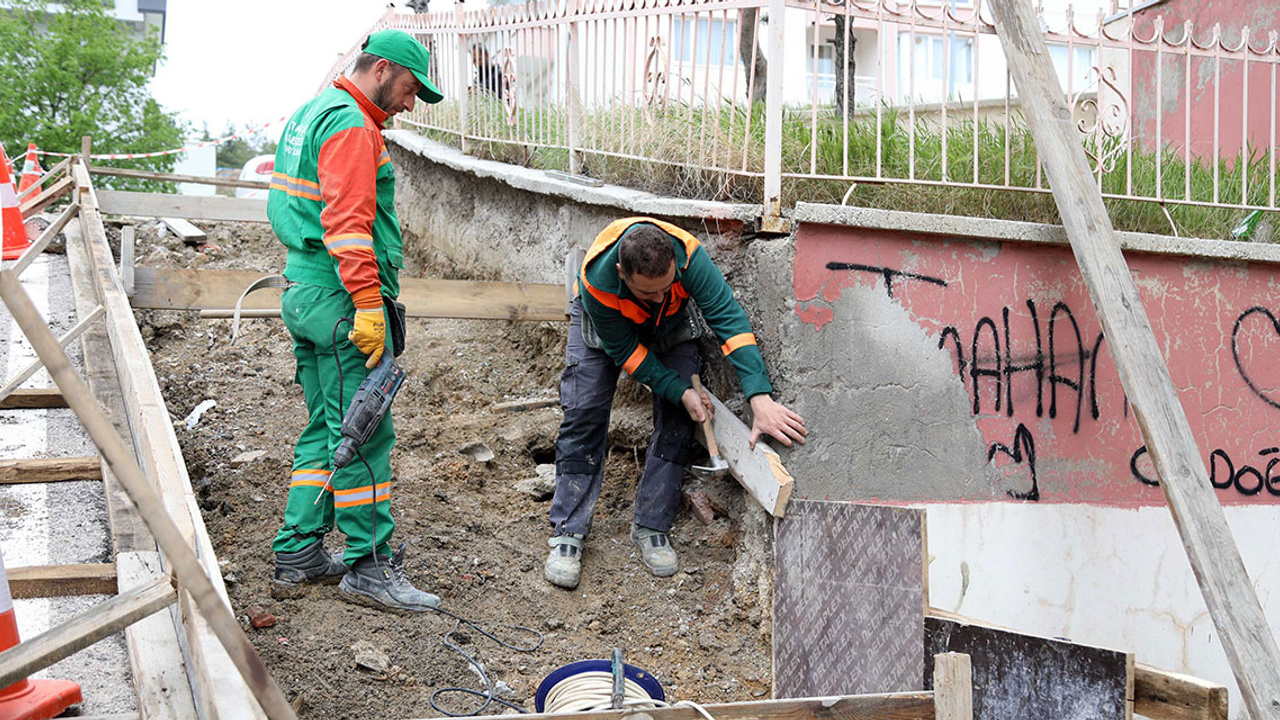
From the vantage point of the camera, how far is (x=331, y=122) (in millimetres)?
3676

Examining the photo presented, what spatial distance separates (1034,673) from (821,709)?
27.9 inches

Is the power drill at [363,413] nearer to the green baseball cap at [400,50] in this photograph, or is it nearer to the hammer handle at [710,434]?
the green baseball cap at [400,50]

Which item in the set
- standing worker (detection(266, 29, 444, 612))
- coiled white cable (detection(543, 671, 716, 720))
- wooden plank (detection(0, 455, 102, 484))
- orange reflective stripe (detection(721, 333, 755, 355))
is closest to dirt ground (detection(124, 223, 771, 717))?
standing worker (detection(266, 29, 444, 612))

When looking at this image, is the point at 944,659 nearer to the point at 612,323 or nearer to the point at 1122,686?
the point at 1122,686

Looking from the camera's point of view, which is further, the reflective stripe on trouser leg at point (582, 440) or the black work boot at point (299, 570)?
the reflective stripe on trouser leg at point (582, 440)

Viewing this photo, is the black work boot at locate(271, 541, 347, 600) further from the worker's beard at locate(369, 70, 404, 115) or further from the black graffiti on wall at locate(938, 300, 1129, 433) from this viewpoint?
the black graffiti on wall at locate(938, 300, 1129, 433)

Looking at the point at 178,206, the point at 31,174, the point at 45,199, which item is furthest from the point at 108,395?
the point at 31,174

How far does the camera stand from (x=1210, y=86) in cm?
764

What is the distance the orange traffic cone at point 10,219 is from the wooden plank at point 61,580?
299cm

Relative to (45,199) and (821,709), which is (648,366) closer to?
(821,709)

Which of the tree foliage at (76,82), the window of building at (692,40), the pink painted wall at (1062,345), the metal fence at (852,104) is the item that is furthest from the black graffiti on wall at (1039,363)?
the tree foliage at (76,82)

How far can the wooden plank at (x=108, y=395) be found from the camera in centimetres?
316

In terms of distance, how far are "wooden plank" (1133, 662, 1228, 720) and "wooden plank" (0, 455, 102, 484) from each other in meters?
3.43

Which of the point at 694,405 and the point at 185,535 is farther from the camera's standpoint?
the point at 694,405
